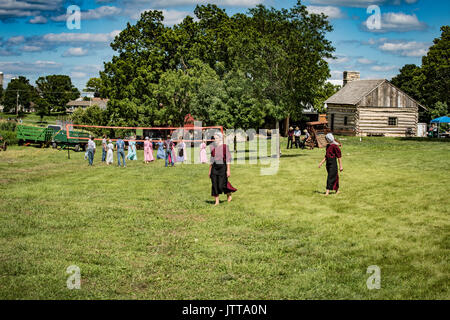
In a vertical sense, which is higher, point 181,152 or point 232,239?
point 181,152

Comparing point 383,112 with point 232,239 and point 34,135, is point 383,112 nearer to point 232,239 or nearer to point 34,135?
point 34,135

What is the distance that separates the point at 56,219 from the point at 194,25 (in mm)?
38677

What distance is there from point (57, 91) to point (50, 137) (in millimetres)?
116174

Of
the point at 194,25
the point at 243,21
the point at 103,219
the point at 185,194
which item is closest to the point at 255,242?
the point at 103,219

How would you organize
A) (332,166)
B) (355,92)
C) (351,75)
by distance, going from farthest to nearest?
(351,75), (355,92), (332,166)

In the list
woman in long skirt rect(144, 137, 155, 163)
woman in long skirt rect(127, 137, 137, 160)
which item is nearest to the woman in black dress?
woman in long skirt rect(144, 137, 155, 163)

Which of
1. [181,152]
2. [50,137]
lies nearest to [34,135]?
[50,137]

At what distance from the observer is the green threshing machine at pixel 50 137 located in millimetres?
41438

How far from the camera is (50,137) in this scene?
139 ft

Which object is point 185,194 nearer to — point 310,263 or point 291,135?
point 310,263

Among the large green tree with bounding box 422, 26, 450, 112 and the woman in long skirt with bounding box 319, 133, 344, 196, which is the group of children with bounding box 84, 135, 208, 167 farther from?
the large green tree with bounding box 422, 26, 450, 112

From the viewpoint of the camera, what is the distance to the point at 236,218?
12844 millimetres

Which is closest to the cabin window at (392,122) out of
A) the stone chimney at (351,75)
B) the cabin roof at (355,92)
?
the cabin roof at (355,92)

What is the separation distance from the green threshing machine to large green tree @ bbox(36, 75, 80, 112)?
346 feet
